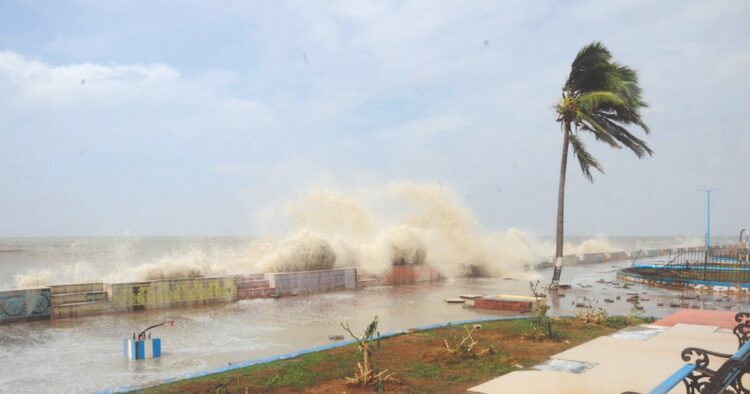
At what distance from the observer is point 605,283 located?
20.1m

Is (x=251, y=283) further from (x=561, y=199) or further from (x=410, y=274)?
(x=561, y=199)

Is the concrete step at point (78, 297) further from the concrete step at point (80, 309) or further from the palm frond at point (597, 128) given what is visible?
the palm frond at point (597, 128)

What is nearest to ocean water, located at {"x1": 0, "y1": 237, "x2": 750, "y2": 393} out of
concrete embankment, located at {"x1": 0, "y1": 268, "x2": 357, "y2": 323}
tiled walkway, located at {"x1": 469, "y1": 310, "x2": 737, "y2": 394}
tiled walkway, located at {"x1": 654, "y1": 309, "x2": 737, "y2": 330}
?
concrete embankment, located at {"x1": 0, "y1": 268, "x2": 357, "y2": 323}

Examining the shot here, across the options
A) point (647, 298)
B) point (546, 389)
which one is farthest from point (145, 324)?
point (647, 298)

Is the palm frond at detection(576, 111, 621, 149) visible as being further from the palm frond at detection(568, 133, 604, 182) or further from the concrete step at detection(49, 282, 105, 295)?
the concrete step at detection(49, 282, 105, 295)

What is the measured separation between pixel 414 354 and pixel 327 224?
20916mm

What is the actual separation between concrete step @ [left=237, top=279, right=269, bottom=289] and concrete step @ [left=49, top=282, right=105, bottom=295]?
139 inches

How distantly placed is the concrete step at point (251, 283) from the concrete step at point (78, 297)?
3.55 metres

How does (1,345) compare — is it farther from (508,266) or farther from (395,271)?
(508,266)

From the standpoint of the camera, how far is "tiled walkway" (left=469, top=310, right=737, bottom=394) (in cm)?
506

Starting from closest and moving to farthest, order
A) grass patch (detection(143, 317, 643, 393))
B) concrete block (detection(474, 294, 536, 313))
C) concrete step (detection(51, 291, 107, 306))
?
grass patch (detection(143, 317, 643, 393)) → concrete block (detection(474, 294, 536, 313)) → concrete step (detection(51, 291, 107, 306))

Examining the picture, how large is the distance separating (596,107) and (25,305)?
16228 mm

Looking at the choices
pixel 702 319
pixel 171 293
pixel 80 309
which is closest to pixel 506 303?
pixel 702 319

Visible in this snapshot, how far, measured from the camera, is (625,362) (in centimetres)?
602
